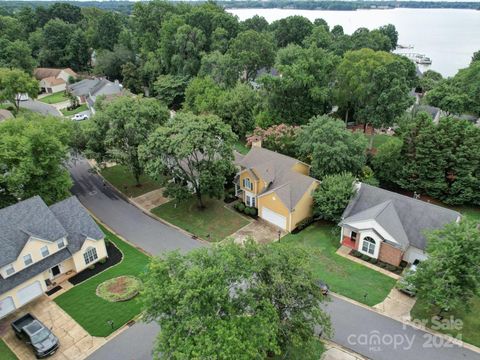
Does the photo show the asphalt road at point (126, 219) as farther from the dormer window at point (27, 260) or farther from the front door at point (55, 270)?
the dormer window at point (27, 260)

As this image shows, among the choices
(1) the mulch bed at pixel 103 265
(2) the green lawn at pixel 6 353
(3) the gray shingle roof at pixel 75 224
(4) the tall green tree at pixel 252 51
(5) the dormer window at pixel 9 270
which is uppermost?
(4) the tall green tree at pixel 252 51

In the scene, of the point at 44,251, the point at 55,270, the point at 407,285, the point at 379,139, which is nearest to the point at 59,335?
the point at 55,270

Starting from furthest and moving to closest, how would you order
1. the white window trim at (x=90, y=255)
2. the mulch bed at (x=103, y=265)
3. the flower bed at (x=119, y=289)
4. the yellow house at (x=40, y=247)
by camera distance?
the white window trim at (x=90, y=255) < the mulch bed at (x=103, y=265) < the flower bed at (x=119, y=289) < the yellow house at (x=40, y=247)

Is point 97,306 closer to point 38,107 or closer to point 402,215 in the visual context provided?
point 402,215

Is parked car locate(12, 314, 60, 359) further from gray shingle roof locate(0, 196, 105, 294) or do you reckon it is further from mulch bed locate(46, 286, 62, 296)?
mulch bed locate(46, 286, 62, 296)

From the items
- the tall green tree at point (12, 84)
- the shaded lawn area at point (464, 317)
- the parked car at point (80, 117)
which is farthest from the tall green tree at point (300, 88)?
the tall green tree at point (12, 84)
